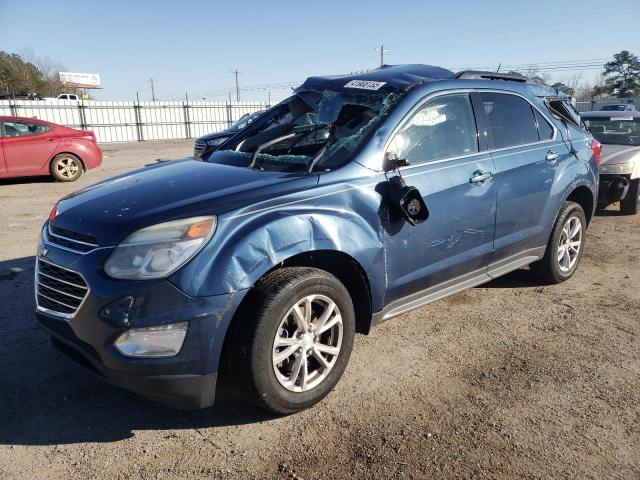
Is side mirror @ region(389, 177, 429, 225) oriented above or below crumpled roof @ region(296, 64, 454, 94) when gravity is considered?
below

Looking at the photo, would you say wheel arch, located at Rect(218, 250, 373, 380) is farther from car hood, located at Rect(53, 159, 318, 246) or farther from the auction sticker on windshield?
the auction sticker on windshield

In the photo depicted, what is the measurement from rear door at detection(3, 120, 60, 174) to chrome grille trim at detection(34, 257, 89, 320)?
9.46 metres

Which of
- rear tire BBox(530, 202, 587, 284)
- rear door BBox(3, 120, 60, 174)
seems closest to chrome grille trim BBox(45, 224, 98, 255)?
rear tire BBox(530, 202, 587, 284)

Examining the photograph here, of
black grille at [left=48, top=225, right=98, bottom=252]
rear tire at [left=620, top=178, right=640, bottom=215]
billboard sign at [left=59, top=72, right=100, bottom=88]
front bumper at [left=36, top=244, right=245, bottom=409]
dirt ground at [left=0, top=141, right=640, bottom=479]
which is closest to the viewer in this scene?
front bumper at [left=36, top=244, right=245, bottom=409]

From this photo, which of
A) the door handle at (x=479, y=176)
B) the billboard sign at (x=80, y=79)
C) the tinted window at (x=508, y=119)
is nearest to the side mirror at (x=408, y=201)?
the door handle at (x=479, y=176)

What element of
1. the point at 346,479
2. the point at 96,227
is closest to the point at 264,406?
the point at 346,479

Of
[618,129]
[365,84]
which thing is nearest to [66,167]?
[365,84]

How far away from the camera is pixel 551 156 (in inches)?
174

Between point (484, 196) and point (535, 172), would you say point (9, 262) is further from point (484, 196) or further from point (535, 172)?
point (535, 172)

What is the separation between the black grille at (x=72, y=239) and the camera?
260 cm

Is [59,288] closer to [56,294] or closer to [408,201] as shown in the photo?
[56,294]

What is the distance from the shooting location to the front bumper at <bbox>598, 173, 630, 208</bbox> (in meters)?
7.52

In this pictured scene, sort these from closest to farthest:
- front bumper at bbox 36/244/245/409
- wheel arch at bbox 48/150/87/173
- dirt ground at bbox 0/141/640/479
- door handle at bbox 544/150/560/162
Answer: front bumper at bbox 36/244/245/409 < dirt ground at bbox 0/141/640/479 < door handle at bbox 544/150/560/162 < wheel arch at bbox 48/150/87/173

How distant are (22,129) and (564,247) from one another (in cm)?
1093
